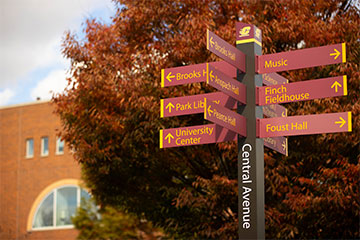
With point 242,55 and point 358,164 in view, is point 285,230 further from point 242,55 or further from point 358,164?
point 242,55

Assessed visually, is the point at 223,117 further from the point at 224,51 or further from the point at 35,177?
the point at 35,177

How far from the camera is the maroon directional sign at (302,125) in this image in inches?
369

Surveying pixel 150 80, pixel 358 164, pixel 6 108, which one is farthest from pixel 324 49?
pixel 6 108

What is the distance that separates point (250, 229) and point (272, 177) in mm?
7017

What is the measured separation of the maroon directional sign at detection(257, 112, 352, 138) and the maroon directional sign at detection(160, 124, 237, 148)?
502mm

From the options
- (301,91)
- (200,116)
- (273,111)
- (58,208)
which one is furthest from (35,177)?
(301,91)

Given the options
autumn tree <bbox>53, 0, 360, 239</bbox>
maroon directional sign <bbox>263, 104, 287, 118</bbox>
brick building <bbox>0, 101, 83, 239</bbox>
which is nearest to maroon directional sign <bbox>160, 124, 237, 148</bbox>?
maroon directional sign <bbox>263, 104, 287, 118</bbox>

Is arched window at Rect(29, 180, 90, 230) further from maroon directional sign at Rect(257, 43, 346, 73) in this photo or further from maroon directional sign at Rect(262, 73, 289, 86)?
maroon directional sign at Rect(257, 43, 346, 73)

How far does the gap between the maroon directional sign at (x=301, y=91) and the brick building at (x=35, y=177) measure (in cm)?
3711

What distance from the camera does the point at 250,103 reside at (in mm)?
9727

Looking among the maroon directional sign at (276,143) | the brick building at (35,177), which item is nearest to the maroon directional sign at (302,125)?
the maroon directional sign at (276,143)

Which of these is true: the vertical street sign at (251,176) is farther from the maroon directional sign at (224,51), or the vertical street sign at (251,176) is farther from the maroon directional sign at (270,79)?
the maroon directional sign at (270,79)

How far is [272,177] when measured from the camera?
1612 centimetres

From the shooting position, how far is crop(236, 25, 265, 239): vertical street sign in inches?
363
